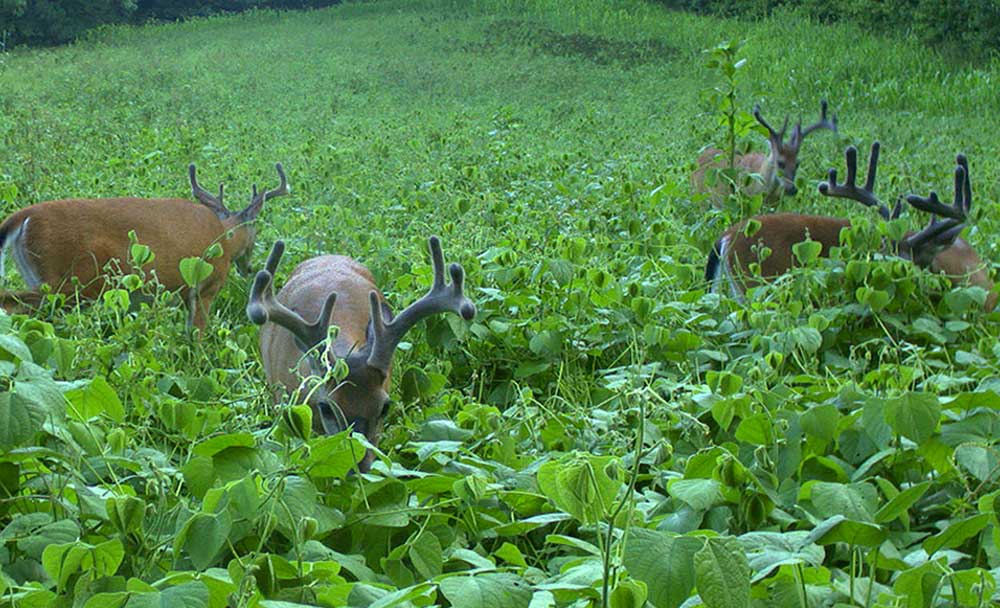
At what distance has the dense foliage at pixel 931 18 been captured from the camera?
1769 cm

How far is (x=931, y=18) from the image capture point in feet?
61.4

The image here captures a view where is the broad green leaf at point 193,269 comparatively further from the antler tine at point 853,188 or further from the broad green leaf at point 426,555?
the antler tine at point 853,188

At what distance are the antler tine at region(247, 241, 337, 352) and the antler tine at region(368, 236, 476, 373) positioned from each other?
0.56 feet

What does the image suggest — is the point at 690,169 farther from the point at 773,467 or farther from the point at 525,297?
the point at 773,467

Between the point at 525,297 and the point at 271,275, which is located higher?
the point at 271,275

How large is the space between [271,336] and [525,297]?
3.33 feet

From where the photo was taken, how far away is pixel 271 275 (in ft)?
11.7

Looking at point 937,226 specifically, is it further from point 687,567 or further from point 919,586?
point 687,567

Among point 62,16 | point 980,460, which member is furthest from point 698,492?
point 62,16

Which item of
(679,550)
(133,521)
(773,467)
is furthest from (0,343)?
→ (773,467)

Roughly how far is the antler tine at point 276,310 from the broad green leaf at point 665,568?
2048mm

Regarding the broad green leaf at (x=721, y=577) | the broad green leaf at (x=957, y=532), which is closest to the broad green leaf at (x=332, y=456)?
the broad green leaf at (x=721, y=577)

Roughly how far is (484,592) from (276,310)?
2.27 m

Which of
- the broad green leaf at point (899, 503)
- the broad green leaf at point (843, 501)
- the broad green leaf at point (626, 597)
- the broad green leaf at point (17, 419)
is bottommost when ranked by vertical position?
the broad green leaf at point (843, 501)
